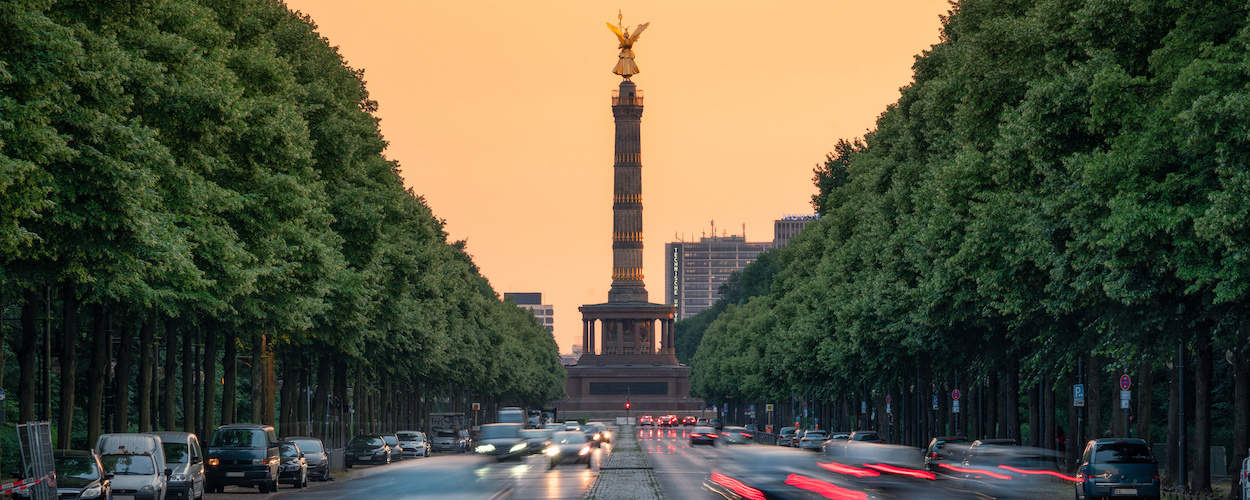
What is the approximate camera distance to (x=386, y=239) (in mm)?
59781

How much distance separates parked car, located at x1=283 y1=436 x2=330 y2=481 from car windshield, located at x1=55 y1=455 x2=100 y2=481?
1994cm

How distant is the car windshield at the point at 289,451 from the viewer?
47.7 metres

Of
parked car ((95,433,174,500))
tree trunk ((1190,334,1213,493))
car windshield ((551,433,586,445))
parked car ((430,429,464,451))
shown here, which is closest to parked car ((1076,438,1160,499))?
tree trunk ((1190,334,1213,493))

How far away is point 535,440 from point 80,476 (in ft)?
129

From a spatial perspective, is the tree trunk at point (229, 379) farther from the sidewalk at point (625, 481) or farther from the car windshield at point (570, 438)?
the car windshield at point (570, 438)

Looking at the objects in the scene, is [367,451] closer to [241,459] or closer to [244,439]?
[244,439]

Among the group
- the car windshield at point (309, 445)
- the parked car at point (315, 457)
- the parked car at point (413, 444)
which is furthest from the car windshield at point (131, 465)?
the parked car at point (413, 444)

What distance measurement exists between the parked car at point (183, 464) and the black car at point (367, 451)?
90.5 ft

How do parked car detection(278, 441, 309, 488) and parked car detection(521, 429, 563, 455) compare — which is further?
parked car detection(521, 429, 563, 455)

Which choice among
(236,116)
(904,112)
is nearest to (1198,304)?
(236,116)

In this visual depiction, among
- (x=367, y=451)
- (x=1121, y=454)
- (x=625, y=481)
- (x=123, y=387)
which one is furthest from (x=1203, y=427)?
(x=367, y=451)

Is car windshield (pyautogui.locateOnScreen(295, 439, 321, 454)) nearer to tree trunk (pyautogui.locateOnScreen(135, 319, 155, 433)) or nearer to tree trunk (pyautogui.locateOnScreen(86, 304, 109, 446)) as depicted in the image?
tree trunk (pyautogui.locateOnScreen(135, 319, 155, 433))

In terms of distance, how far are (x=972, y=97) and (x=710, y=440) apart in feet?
189

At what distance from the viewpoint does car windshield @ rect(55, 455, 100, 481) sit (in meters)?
30.4
